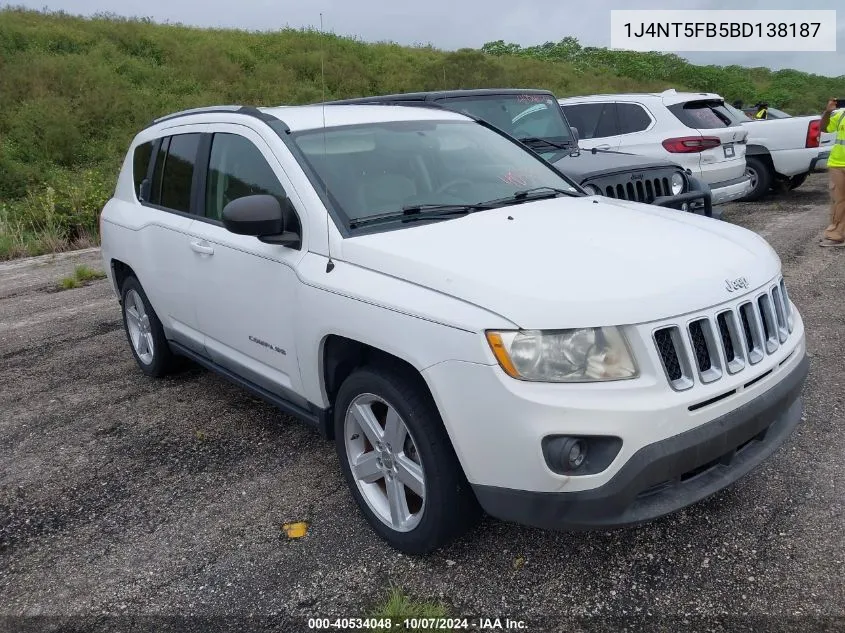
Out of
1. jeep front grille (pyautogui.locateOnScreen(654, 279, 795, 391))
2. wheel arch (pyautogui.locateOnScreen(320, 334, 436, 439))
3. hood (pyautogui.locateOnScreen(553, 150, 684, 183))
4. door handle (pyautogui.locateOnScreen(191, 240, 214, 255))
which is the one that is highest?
hood (pyautogui.locateOnScreen(553, 150, 684, 183))

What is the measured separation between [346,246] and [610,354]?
47.5 inches

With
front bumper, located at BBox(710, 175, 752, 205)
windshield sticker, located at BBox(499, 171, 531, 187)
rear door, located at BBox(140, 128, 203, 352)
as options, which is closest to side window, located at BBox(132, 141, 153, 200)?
rear door, located at BBox(140, 128, 203, 352)

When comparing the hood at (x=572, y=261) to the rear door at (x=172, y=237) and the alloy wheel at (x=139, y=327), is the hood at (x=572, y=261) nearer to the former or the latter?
the rear door at (x=172, y=237)

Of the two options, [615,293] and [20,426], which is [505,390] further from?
A: [20,426]

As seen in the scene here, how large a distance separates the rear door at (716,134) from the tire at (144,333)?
7065 millimetres

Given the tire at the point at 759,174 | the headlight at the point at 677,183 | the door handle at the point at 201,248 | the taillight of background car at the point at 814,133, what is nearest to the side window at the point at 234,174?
the door handle at the point at 201,248

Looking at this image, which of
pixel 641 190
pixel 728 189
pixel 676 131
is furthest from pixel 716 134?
pixel 641 190

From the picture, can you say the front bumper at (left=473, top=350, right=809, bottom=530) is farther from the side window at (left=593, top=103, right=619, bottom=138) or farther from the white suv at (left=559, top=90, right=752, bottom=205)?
the side window at (left=593, top=103, right=619, bottom=138)

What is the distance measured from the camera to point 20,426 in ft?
15.2

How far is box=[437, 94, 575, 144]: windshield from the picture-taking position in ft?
24.7

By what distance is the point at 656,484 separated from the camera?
247 cm

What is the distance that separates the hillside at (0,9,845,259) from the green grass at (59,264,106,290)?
9.39ft

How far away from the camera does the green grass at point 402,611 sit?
8.30ft

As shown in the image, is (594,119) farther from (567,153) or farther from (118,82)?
(118,82)
